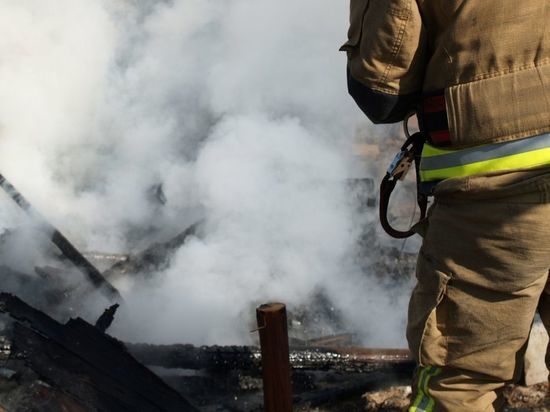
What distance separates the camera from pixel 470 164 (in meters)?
2.10

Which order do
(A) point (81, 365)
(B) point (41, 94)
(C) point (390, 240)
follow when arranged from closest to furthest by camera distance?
1. (A) point (81, 365)
2. (C) point (390, 240)
3. (B) point (41, 94)

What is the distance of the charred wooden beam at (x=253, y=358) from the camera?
3.43 m

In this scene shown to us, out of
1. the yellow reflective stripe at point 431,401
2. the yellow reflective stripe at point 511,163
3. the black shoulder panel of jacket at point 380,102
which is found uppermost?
the black shoulder panel of jacket at point 380,102

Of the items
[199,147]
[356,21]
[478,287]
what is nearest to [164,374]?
[478,287]

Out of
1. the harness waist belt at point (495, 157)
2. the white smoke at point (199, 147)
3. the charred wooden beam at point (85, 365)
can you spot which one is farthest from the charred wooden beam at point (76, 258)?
the harness waist belt at point (495, 157)

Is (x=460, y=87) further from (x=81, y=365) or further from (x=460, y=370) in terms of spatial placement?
(x=81, y=365)

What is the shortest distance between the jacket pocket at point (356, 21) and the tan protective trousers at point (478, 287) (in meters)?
0.56

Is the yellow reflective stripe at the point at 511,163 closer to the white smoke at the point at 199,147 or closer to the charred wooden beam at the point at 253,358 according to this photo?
the charred wooden beam at the point at 253,358

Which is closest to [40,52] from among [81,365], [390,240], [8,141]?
[8,141]

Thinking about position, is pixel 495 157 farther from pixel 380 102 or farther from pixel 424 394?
pixel 424 394

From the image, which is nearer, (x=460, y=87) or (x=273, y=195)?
(x=460, y=87)

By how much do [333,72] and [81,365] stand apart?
15.0ft

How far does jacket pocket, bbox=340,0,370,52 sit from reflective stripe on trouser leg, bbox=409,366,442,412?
1.14m

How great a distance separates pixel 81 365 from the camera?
3141 mm
